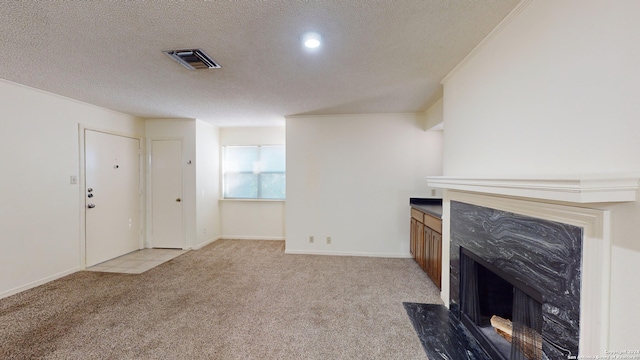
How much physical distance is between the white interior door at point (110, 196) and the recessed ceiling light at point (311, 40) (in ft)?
12.5

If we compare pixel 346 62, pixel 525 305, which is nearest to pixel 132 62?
pixel 346 62

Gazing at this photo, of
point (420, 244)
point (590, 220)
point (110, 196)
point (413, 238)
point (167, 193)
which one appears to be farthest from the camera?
point (167, 193)

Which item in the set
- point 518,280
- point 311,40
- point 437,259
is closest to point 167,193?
point 311,40

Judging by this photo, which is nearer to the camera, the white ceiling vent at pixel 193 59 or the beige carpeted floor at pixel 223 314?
the beige carpeted floor at pixel 223 314

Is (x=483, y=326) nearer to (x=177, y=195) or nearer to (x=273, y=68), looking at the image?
(x=273, y=68)

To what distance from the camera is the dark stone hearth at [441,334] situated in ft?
5.83

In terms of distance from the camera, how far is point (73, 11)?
4.89 feet

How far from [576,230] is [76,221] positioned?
5.25 meters

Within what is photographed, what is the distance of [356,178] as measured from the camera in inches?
161

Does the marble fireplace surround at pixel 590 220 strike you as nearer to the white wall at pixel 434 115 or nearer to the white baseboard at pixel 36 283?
the white wall at pixel 434 115

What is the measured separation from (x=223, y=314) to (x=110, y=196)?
3152mm

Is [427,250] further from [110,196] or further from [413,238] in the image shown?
[110,196]

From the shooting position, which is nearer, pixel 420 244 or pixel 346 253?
pixel 420 244

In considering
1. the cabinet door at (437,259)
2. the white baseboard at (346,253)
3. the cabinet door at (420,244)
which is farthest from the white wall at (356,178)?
the cabinet door at (437,259)
